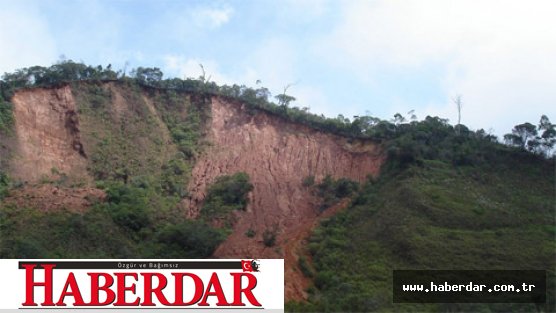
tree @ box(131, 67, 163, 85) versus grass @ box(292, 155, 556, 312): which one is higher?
tree @ box(131, 67, 163, 85)

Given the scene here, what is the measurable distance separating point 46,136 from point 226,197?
1076 cm

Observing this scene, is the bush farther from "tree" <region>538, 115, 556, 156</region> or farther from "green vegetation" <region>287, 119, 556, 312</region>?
"tree" <region>538, 115, 556, 156</region>

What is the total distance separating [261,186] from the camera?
37906mm

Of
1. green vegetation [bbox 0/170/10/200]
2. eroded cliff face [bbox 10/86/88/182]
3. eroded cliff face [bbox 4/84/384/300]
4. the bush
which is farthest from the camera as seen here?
eroded cliff face [bbox 10/86/88/182]

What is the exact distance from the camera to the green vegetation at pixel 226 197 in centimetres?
3488

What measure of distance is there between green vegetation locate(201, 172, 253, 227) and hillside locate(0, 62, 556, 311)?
0.28ft

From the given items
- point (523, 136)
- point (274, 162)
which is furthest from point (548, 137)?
point (274, 162)

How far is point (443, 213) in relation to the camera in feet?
104

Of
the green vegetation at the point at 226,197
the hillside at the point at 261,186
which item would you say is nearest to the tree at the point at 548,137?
the hillside at the point at 261,186

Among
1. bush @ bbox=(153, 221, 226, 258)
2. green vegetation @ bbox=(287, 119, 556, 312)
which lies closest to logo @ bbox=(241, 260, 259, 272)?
green vegetation @ bbox=(287, 119, 556, 312)

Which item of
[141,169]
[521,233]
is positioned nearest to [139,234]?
[141,169]

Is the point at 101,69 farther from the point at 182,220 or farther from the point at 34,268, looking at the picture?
the point at 34,268

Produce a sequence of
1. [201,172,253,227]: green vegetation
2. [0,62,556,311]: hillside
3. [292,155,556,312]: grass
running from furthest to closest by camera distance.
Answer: [201,172,253,227]: green vegetation
[0,62,556,311]: hillside
[292,155,556,312]: grass

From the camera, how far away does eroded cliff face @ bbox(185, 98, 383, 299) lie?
3584 centimetres
